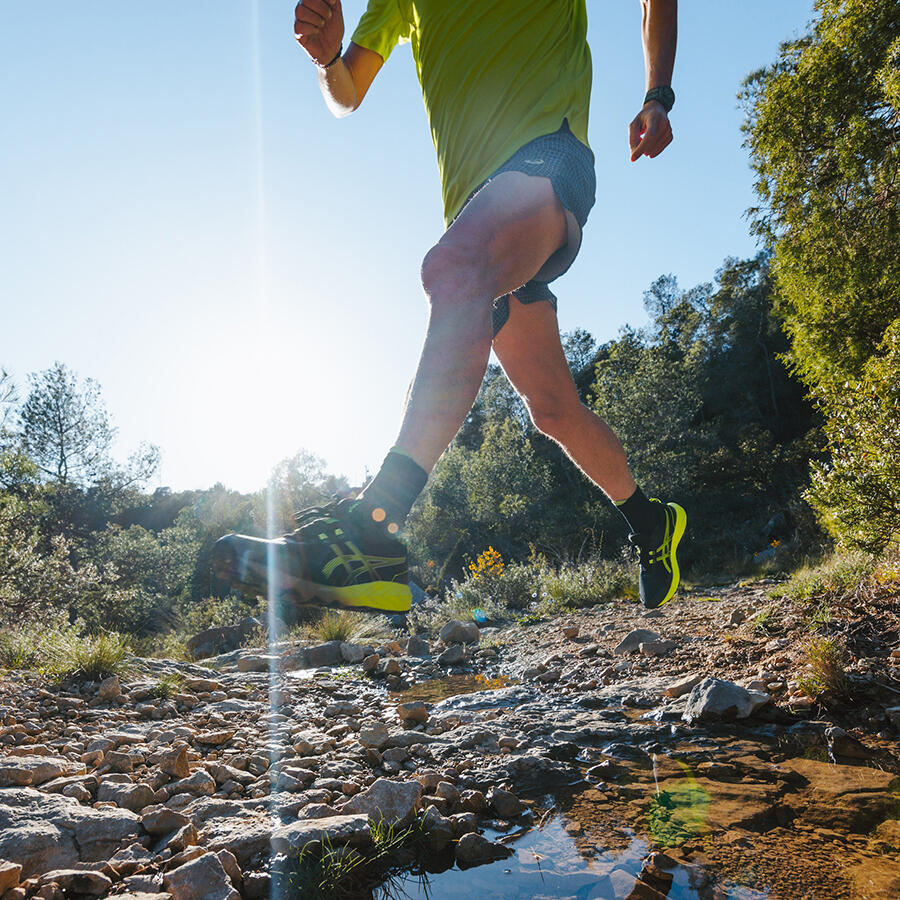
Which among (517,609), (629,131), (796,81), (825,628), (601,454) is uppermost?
(796,81)

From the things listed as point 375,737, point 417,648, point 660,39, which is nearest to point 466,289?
point 660,39

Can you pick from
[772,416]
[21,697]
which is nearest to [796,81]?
[21,697]

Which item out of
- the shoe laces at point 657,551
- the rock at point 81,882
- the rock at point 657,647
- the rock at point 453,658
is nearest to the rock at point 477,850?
the rock at point 81,882

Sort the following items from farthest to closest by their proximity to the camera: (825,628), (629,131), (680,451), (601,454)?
(680,451)
(825,628)
(601,454)
(629,131)

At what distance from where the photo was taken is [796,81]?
6367mm

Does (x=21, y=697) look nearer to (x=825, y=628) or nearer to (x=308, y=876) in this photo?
(x=308, y=876)

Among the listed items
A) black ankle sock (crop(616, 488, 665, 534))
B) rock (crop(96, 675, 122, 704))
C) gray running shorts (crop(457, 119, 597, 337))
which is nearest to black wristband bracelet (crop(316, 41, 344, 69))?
gray running shorts (crop(457, 119, 597, 337))

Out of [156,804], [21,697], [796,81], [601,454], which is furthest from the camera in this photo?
[796,81]

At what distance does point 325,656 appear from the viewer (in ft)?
16.9

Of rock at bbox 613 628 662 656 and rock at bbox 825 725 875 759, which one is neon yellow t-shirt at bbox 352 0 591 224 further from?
rock at bbox 613 628 662 656

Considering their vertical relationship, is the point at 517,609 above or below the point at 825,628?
below

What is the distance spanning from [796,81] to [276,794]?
28.0ft

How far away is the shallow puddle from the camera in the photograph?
306 cm

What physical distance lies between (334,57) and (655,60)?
3.81 ft
